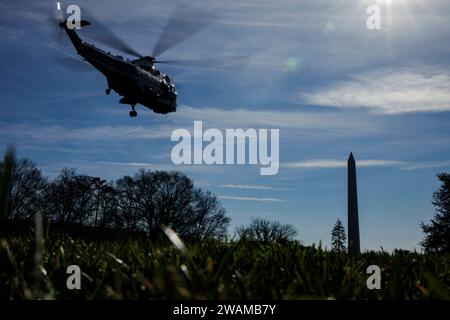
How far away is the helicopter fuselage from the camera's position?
2495 centimetres

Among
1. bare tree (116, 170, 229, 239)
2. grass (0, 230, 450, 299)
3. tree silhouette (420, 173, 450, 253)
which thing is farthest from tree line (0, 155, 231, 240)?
grass (0, 230, 450, 299)

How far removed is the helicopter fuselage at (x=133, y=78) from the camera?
982 inches

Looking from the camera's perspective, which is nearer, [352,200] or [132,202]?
[352,200]

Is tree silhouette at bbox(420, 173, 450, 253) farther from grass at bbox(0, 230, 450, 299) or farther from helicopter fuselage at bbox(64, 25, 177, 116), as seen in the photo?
grass at bbox(0, 230, 450, 299)

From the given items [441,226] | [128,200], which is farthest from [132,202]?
[441,226]

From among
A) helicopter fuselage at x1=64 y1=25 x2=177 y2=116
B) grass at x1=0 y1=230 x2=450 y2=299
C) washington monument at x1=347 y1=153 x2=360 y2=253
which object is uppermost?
helicopter fuselage at x1=64 y1=25 x2=177 y2=116

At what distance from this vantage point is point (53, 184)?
58375 mm

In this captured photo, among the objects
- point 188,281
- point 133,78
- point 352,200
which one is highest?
point 133,78

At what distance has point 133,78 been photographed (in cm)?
2697

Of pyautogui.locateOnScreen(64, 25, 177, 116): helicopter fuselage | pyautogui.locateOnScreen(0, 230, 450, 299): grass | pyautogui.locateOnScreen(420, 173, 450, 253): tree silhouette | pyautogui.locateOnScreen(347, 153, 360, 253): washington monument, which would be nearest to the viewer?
pyautogui.locateOnScreen(0, 230, 450, 299): grass

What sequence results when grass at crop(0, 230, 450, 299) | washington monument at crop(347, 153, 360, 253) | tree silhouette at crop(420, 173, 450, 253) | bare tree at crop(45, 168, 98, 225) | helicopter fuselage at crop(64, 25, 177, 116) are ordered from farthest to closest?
1. bare tree at crop(45, 168, 98, 225)
2. tree silhouette at crop(420, 173, 450, 253)
3. helicopter fuselage at crop(64, 25, 177, 116)
4. washington monument at crop(347, 153, 360, 253)
5. grass at crop(0, 230, 450, 299)

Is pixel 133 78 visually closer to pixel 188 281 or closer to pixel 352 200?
pixel 352 200
